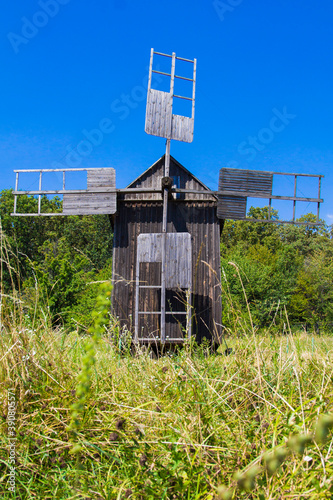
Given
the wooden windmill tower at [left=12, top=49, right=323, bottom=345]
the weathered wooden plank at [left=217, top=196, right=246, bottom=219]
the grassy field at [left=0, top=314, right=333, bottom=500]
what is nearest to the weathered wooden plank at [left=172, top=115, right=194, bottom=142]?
the wooden windmill tower at [left=12, top=49, right=323, bottom=345]

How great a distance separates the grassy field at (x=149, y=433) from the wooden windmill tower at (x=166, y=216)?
285 inches

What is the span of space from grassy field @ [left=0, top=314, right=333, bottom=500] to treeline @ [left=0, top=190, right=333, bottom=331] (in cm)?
1400

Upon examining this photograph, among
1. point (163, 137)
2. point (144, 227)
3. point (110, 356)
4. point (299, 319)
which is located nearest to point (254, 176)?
point (163, 137)

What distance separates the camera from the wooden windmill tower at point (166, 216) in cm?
1002

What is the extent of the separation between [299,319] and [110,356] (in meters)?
28.8

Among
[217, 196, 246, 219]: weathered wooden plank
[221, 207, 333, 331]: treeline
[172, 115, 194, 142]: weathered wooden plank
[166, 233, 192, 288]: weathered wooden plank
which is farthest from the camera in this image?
[221, 207, 333, 331]: treeline

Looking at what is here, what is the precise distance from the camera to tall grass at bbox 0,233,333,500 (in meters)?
1.58

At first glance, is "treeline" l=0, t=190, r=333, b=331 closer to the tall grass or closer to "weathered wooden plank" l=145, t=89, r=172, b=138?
"weathered wooden plank" l=145, t=89, r=172, b=138

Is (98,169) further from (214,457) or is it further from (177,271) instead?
(214,457)

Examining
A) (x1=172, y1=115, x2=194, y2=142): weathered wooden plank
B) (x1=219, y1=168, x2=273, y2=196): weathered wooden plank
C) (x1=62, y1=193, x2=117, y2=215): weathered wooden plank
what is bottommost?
(x1=62, y1=193, x2=117, y2=215): weathered wooden plank

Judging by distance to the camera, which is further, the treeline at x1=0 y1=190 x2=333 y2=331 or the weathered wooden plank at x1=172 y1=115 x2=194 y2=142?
the treeline at x1=0 y1=190 x2=333 y2=331

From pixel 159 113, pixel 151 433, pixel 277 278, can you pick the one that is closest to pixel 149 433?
pixel 151 433

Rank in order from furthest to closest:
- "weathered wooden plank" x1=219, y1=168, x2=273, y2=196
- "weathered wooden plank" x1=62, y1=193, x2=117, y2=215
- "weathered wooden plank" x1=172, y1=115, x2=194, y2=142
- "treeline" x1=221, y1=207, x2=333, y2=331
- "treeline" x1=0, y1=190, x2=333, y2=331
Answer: "treeline" x1=221, y1=207, x2=333, y2=331, "treeline" x1=0, y1=190, x2=333, y2=331, "weathered wooden plank" x1=172, y1=115, x2=194, y2=142, "weathered wooden plank" x1=219, y1=168, x2=273, y2=196, "weathered wooden plank" x1=62, y1=193, x2=117, y2=215

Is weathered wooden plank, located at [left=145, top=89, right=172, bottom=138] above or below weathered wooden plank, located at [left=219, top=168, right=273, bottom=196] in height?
above
